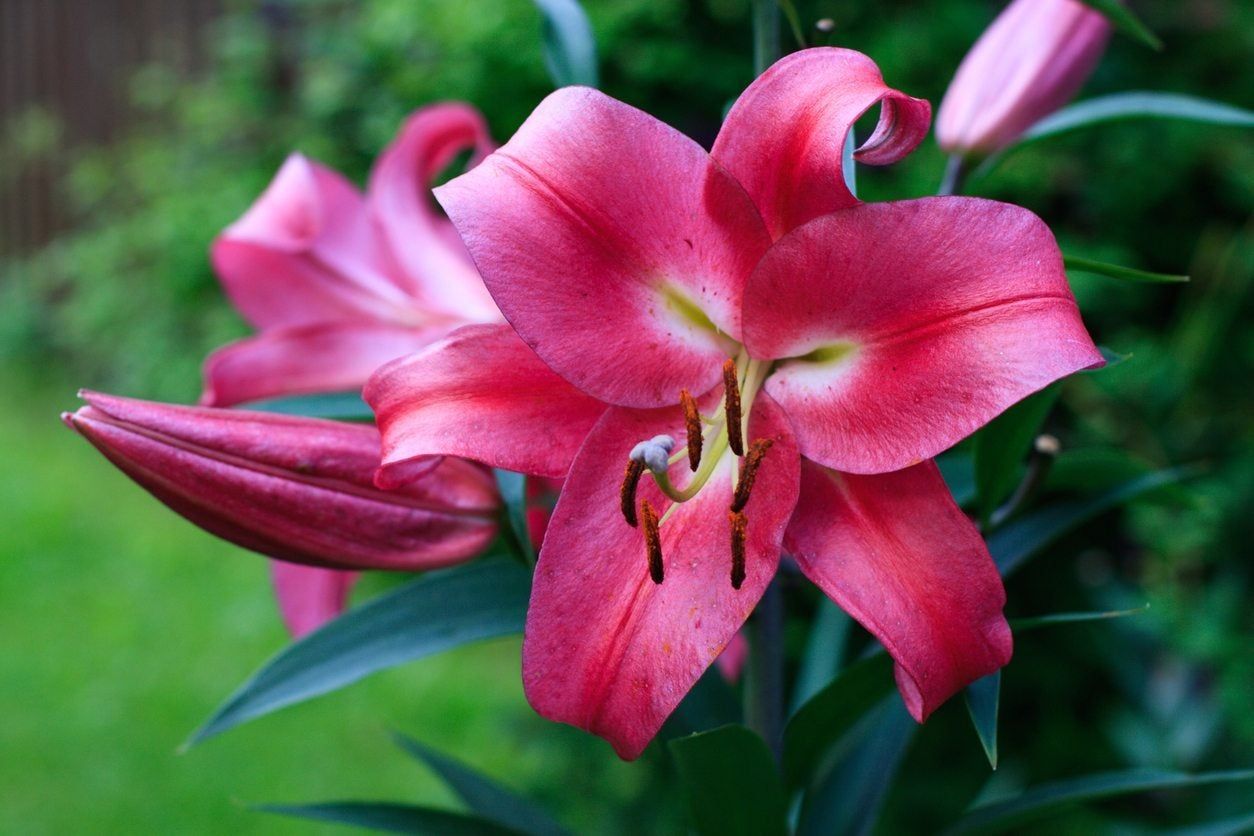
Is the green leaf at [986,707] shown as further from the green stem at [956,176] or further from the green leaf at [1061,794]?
the green stem at [956,176]

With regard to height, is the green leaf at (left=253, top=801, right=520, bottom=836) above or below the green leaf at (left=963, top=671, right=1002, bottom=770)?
below

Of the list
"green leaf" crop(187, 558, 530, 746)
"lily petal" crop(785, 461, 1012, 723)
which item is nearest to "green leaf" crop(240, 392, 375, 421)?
"green leaf" crop(187, 558, 530, 746)

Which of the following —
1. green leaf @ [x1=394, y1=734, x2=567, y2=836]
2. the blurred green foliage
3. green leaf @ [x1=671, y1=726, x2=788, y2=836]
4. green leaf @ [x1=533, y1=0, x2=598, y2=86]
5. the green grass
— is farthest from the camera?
the green grass

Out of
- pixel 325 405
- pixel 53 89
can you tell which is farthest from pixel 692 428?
pixel 53 89

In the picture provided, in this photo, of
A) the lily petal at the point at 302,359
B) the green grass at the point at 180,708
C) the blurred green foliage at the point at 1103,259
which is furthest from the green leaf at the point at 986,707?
the green grass at the point at 180,708

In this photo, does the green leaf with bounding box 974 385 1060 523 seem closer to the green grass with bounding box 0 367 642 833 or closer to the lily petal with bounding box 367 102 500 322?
the lily petal with bounding box 367 102 500 322

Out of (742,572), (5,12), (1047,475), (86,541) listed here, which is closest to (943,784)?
(1047,475)
